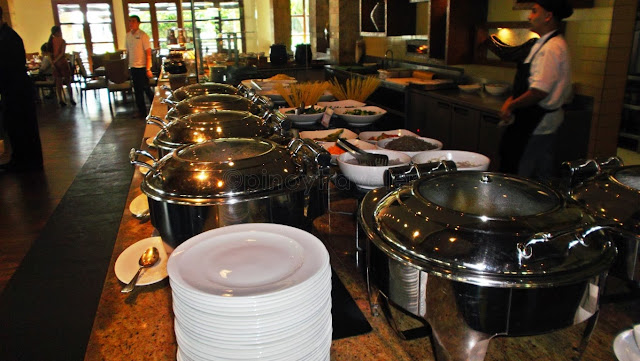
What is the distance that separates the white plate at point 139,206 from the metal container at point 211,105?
0.31 metres

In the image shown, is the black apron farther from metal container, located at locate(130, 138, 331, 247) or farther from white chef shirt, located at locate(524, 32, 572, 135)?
metal container, located at locate(130, 138, 331, 247)

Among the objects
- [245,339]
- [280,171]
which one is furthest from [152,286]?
[245,339]

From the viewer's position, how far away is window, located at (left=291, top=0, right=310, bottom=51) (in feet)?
27.5

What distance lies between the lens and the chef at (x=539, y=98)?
104 inches

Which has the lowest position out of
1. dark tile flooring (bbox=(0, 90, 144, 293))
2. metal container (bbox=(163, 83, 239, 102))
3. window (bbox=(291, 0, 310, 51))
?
dark tile flooring (bbox=(0, 90, 144, 293))

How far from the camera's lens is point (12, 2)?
1147 centimetres

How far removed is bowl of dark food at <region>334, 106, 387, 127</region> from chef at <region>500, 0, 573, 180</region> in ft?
2.71

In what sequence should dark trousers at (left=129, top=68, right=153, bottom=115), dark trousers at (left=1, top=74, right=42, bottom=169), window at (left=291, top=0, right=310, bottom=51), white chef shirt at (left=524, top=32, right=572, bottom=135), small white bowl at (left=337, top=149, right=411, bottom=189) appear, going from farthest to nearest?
window at (left=291, top=0, right=310, bottom=51) < dark trousers at (left=129, top=68, right=153, bottom=115) < dark trousers at (left=1, top=74, right=42, bottom=169) < white chef shirt at (left=524, top=32, right=572, bottom=135) < small white bowl at (left=337, top=149, right=411, bottom=189)

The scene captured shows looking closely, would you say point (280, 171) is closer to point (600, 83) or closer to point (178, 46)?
point (600, 83)

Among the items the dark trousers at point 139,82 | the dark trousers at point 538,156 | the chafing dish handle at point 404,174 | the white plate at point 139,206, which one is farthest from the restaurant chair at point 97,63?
the chafing dish handle at point 404,174

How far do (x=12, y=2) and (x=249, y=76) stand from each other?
9.66m

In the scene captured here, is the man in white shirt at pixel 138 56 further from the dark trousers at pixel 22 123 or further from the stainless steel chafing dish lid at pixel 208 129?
the stainless steel chafing dish lid at pixel 208 129

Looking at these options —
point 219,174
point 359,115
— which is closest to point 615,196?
point 219,174

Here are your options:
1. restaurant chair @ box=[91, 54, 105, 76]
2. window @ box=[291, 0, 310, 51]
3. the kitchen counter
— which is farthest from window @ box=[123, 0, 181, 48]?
the kitchen counter
